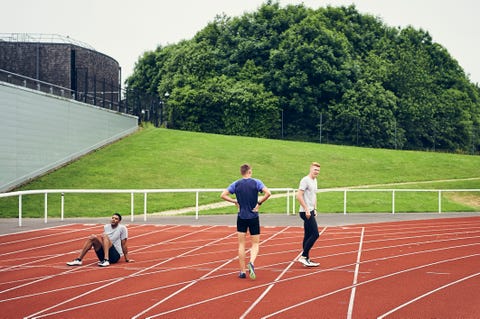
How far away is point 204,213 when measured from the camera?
23.5m

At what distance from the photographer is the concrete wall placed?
2589 centimetres

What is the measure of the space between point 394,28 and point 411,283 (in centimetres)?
6399

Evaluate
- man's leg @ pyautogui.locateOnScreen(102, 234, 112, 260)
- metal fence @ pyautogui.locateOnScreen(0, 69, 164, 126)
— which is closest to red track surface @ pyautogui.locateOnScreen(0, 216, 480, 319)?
man's leg @ pyautogui.locateOnScreen(102, 234, 112, 260)

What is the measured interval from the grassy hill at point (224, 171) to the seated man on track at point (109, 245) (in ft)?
43.0

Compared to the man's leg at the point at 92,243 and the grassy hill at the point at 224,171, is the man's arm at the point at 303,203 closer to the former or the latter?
the man's leg at the point at 92,243

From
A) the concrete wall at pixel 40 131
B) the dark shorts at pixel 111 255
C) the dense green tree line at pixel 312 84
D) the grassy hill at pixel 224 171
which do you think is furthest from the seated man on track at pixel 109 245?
the dense green tree line at pixel 312 84

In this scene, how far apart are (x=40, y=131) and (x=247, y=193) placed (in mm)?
21925

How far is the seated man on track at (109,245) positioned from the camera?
1054 cm

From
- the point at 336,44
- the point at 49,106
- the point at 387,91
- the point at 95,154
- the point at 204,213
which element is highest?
the point at 336,44

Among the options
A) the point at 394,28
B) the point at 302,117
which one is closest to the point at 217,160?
the point at 302,117

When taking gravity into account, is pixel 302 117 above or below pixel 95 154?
above

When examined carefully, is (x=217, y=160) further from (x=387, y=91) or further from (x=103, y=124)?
(x=387, y=91)

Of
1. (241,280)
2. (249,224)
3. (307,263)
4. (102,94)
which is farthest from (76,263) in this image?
(102,94)

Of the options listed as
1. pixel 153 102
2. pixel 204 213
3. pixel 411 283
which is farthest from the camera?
pixel 153 102
